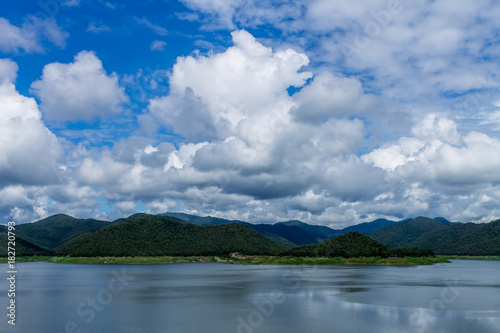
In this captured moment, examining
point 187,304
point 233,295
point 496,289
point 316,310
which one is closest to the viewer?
point 316,310

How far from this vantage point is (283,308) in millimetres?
71812

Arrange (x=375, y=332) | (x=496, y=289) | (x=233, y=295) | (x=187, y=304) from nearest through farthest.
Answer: (x=375, y=332), (x=187, y=304), (x=233, y=295), (x=496, y=289)

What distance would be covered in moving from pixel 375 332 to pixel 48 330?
4430cm

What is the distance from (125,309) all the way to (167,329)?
20052 mm

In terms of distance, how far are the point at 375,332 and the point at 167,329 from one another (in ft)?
92.1

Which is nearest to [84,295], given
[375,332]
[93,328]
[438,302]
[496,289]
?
[93,328]

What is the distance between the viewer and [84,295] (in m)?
93.6

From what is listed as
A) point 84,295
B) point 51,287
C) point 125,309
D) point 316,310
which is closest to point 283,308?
point 316,310

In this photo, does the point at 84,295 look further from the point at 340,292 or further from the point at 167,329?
the point at 340,292

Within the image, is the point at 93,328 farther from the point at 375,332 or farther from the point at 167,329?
the point at 375,332

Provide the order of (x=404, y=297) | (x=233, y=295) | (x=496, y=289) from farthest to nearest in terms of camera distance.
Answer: (x=496, y=289) < (x=233, y=295) < (x=404, y=297)

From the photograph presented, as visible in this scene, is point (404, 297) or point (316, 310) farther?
point (404, 297)

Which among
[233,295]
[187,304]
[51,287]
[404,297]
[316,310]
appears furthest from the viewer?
[51,287]

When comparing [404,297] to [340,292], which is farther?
[340,292]
